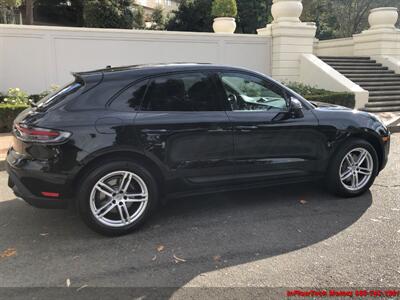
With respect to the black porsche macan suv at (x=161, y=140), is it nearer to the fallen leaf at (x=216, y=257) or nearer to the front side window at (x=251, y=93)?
the front side window at (x=251, y=93)

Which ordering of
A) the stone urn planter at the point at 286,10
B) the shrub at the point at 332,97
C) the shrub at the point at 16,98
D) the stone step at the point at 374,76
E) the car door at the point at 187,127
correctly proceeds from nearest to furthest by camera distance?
1. the car door at the point at 187,127
2. the shrub at the point at 16,98
3. the shrub at the point at 332,97
4. the stone urn planter at the point at 286,10
5. the stone step at the point at 374,76

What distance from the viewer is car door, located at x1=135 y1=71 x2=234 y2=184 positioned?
3.88 m

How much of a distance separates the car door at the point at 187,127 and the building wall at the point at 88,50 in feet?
27.7

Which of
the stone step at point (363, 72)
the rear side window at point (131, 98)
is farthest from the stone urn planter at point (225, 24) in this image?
the rear side window at point (131, 98)

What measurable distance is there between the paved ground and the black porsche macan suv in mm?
332

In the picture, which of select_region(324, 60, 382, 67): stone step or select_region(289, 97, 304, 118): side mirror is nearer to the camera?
select_region(289, 97, 304, 118): side mirror

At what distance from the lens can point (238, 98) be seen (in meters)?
4.33

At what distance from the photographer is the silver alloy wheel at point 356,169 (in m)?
4.81

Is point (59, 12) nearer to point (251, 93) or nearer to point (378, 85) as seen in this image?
point (378, 85)

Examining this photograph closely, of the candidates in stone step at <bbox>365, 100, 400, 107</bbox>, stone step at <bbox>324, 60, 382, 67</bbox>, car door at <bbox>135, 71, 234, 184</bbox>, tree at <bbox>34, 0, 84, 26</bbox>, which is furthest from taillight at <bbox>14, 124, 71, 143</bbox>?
tree at <bbox>34, 0, 84, 26</bbox>

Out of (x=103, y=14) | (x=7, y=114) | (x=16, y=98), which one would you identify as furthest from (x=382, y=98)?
(x=103, y=14)

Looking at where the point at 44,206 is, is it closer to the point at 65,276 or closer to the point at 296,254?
the point at 65,276

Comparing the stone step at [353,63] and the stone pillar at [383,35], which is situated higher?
the stone pillar at [383,35]

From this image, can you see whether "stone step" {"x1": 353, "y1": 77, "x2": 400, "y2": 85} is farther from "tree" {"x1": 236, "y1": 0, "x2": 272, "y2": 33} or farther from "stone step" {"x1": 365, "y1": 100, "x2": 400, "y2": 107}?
"tree" {"x1": 236, "y1": 0, "x2": 272, "y2": 33}
